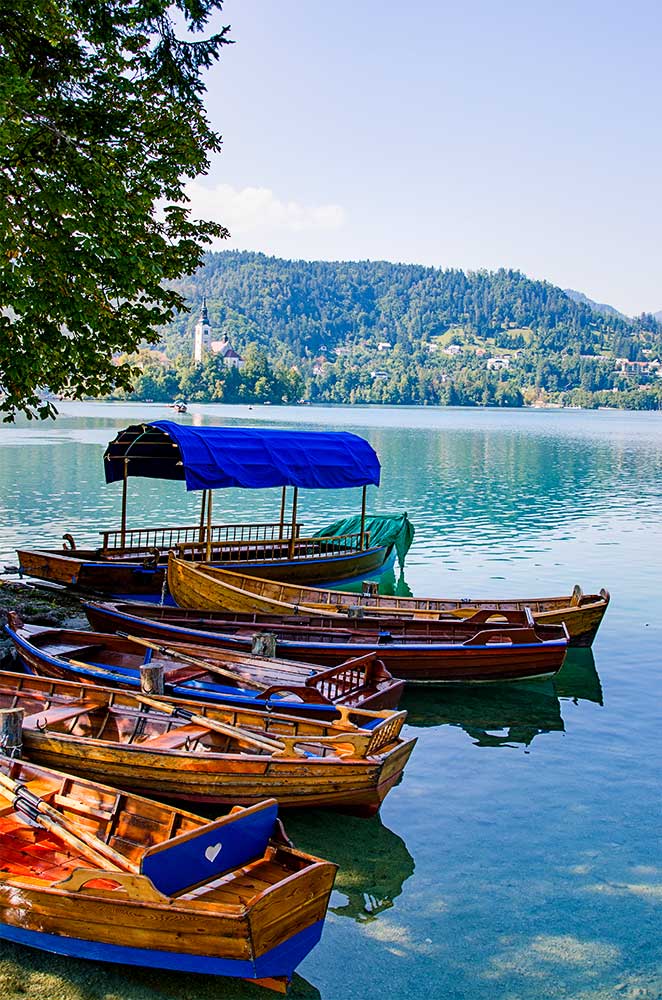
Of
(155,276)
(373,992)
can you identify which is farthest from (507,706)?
(155,276)

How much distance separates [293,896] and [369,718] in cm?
356

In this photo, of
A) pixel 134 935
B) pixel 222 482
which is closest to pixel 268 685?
pixel 134 935

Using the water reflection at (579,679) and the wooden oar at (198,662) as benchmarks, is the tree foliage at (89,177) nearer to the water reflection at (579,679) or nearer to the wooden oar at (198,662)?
the wooden oar at (198,662)

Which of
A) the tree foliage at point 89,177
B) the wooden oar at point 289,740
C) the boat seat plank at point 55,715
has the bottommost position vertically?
the boat seat plank at point 55,715

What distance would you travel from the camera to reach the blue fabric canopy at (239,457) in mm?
18516

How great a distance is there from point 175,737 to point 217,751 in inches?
19.1

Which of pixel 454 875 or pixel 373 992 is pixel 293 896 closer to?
pixel 373 992

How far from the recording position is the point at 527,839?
Result: 9.70 meters

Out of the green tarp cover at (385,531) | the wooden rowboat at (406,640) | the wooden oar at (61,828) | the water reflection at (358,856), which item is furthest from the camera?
the green tarp cover at (385,531)

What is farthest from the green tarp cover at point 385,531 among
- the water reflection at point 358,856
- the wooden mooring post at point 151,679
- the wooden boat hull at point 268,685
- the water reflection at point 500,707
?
the water reflection at point 358,856

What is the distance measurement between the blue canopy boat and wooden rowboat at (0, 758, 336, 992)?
37.1 ft

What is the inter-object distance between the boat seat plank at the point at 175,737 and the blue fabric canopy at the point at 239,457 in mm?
9267

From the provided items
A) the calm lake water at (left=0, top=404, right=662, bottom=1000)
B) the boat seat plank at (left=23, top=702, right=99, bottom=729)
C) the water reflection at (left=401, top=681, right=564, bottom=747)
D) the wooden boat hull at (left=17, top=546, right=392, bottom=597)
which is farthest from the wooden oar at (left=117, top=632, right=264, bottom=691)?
the wooden boat hull at (left=17, top=546, right=392, bottom=597)

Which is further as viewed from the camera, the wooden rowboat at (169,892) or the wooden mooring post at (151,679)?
the wooden mooring post at (151,679)
